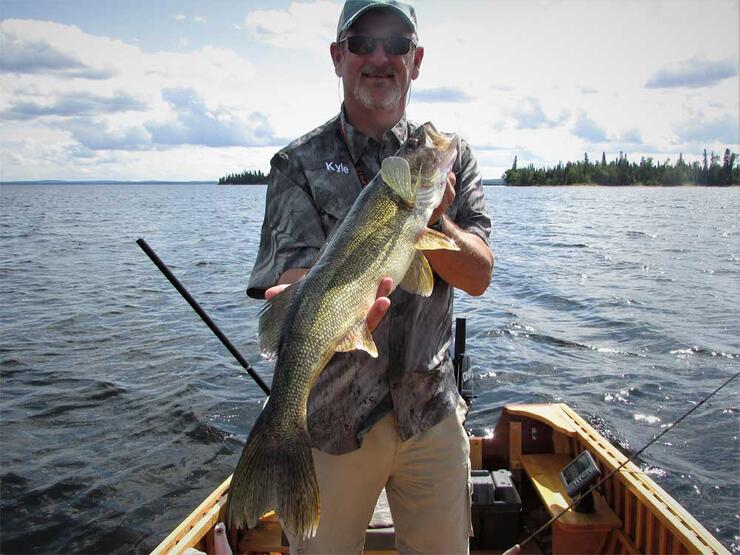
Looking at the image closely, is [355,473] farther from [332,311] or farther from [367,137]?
[367,137]

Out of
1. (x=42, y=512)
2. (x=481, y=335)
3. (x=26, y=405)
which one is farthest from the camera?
(x=481, y=335)

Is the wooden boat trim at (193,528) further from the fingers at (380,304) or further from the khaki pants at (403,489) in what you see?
the fingers at (380,304)

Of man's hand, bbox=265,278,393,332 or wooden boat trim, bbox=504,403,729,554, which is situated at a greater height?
man's hand, bbox=265,278,393,332

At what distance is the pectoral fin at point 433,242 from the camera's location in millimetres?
2922

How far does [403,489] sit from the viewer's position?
3.39m

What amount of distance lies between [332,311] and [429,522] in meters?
1.44

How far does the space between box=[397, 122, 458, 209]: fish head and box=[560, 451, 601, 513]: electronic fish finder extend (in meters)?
3.34

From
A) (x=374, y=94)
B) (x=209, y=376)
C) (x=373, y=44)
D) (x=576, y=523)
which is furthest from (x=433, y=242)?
(x=209, y=376)

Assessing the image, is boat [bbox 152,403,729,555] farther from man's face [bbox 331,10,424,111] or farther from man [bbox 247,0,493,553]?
man's face [bbox 331,10,424,111]

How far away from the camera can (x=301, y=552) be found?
10.5 feet

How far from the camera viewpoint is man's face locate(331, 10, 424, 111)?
3246 millimetres

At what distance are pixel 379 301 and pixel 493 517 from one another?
138 inches

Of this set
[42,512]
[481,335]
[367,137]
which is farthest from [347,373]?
[481,335]

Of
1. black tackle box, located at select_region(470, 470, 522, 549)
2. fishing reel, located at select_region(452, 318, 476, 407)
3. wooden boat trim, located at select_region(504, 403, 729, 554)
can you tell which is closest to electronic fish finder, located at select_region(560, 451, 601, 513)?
wooden boat trim, located at select_region(504, 403, 729, 554)
